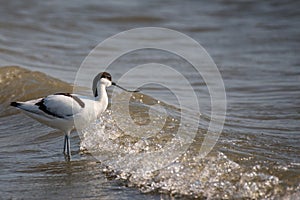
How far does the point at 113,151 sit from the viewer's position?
7371mm

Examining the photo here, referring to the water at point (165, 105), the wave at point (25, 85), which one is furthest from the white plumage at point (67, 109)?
the wave at point (25, 85)

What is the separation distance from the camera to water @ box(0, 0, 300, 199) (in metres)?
6.27

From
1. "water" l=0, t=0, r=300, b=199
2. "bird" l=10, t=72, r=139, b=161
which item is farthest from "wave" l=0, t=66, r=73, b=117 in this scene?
"bird" l=10, t=72, r=139, b=161

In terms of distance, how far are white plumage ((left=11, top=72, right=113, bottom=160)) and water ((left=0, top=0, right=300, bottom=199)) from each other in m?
0.41

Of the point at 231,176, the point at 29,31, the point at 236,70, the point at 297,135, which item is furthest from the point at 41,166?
the point at 29,31

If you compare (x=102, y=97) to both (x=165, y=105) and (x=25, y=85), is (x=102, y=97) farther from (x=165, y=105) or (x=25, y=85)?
(x=25, y=85)

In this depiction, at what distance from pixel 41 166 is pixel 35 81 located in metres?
3.69

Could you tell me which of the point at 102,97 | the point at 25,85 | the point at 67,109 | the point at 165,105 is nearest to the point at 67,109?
the point at 67,109

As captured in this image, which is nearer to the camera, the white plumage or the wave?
the white plumage

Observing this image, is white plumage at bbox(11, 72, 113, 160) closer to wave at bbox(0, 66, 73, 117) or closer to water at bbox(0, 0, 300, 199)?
water at bbox(0, 0, 300, 199)

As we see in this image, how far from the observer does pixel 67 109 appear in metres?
7.06

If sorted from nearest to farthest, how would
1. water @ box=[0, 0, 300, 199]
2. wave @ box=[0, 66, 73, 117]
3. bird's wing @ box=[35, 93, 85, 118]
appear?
water @ box=[0, 0, 300, 199] < bird's wing @ box=[35, 93, 85, 118] < wave @ box=[0, 66, 73, 117]

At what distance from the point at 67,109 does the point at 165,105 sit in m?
2.46

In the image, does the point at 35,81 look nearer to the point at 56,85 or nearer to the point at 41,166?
the point at 56,85
